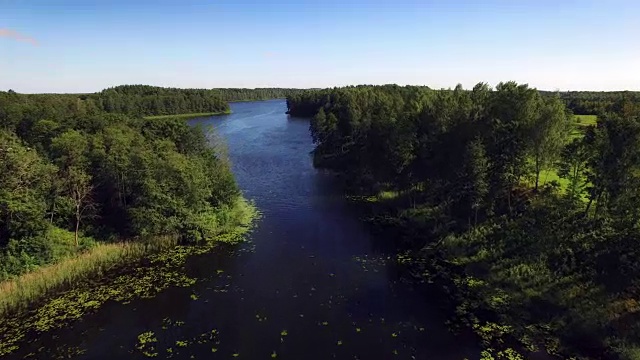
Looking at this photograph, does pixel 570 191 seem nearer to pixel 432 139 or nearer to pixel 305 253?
pixel 432 139

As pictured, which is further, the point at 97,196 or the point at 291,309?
the point at 97,196

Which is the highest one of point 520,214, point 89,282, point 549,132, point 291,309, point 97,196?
point 549,132

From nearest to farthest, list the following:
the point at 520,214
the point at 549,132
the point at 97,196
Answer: the point at 549,132
the point at 520,214
the point at 97,196

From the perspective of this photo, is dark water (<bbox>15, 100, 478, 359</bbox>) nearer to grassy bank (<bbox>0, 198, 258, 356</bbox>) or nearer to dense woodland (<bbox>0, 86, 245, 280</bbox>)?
grassy bank (<bbox>0, 198, 258, 356</bbox>)

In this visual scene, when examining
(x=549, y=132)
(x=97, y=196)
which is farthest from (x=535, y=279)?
(x=97, y=196)

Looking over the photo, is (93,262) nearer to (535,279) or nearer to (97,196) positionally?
(97,196)

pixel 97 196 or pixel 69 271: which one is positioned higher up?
pixel 97 196
